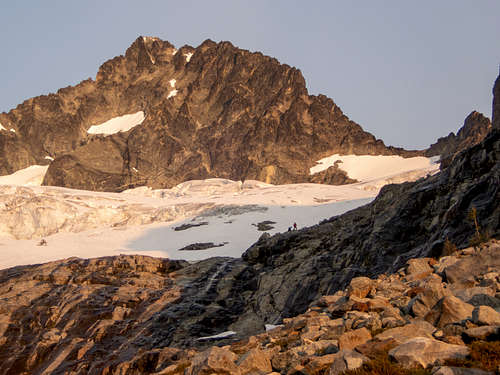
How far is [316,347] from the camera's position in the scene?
24.5 feet

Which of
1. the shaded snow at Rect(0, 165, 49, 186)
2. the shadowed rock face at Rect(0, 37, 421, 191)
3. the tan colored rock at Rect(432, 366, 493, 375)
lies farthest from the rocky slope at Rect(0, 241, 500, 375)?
the shaded snow at Rect(0, 165, 49, 186)

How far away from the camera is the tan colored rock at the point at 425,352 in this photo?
5.53 metres

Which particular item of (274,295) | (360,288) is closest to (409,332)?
(360,288)

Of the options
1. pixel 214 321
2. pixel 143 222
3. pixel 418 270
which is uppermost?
pixel 418 270

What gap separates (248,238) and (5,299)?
3047 cm

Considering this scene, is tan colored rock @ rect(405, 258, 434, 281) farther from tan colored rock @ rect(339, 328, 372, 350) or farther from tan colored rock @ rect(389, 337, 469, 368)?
tan colored rock @ rect(389, 337, 469, 368)

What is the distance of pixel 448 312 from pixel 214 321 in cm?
2252

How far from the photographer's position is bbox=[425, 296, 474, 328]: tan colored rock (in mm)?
6867

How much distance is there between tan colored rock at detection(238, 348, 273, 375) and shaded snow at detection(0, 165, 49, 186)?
176 m

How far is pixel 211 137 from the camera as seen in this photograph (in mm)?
175375

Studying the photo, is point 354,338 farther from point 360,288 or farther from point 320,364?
point 360,288

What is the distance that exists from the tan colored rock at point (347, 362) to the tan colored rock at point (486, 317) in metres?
1.86

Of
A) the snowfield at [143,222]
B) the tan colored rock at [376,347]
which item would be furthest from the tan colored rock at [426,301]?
the snowfield at [143,222]

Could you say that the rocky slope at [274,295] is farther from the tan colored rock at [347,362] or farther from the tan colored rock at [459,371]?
the tan colored rock at [459,371]
